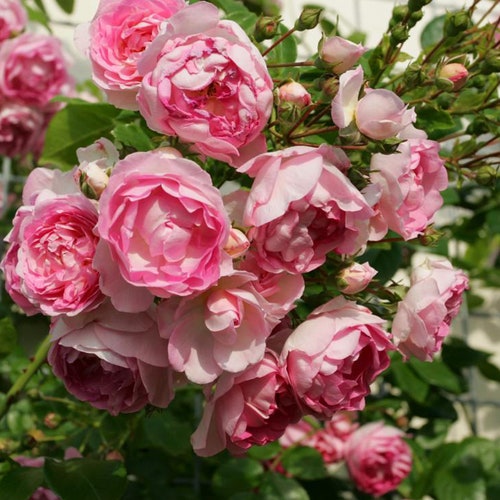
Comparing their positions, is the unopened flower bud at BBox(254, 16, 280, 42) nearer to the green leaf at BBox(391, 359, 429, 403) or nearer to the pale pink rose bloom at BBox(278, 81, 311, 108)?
the pale pink rose bloom at BBox(278, 81, 311, 108)

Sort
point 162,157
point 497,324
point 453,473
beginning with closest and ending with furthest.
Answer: point 162,157 → point 453,473 → point 497,324

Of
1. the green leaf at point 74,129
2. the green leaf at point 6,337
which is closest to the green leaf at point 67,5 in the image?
the green leaf at point 74,129

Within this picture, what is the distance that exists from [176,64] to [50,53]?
0.69 meters

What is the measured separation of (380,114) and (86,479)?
14.4 inches

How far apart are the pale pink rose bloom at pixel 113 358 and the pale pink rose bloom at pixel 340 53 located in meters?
0.20

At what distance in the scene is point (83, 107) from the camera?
76 cm

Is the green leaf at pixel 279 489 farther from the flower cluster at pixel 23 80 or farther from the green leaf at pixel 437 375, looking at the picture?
the flower cluster at pixel 23 80

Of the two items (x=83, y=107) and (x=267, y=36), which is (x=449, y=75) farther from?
(x=83, y=107)

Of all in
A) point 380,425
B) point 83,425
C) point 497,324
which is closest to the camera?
point 83,425

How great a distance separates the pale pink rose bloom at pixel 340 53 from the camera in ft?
1.82

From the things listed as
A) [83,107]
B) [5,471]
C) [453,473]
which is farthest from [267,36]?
[453,473]

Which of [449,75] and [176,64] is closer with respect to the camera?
[176,64]

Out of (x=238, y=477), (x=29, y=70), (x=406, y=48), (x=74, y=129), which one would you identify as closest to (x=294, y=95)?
(x=74, y=129)

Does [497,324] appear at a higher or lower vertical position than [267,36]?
lower
